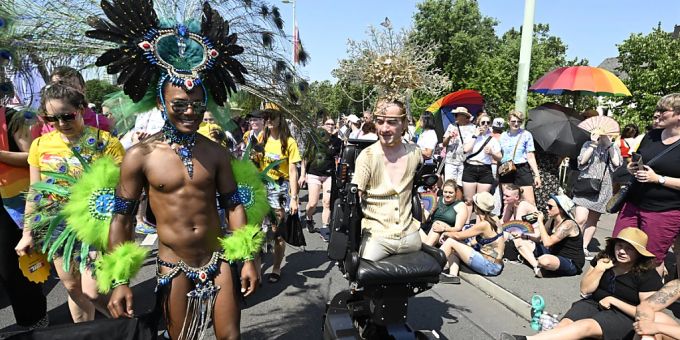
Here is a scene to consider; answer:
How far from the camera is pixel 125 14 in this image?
7.27 ft

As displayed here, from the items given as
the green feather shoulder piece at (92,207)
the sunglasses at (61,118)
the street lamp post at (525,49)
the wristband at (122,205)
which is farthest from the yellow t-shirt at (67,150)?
Answer: the street lamp post at (525,49)

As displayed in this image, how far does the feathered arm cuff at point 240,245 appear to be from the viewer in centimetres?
243

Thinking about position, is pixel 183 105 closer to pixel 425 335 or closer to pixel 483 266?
pixel 425 335

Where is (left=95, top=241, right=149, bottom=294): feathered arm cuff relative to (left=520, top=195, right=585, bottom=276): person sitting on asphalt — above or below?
above

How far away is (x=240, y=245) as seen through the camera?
2.43 m

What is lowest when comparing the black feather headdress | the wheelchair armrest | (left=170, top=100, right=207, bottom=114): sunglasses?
the wheelchair armrest

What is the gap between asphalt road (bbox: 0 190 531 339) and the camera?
381 cm

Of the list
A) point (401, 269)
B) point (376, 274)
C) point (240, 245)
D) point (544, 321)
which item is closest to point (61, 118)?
point (240, 245)

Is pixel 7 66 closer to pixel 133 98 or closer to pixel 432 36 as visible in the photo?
pixel 133 98

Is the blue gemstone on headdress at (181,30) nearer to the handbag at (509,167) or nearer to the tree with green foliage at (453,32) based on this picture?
the handbag at (509,167)

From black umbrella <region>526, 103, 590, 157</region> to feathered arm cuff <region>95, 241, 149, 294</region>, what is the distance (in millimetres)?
6436

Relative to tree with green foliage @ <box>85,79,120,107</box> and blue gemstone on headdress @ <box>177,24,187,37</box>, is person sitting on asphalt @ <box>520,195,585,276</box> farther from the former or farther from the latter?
tree with green foliage @ <box>85,79,120,107</box>

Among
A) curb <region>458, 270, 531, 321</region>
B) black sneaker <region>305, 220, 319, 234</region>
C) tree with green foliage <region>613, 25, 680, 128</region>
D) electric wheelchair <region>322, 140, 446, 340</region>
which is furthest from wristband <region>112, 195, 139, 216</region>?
tree with green foliage <region>613, 25, 680, 128</region>

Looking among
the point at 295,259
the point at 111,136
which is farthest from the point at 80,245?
the point at 295,259
